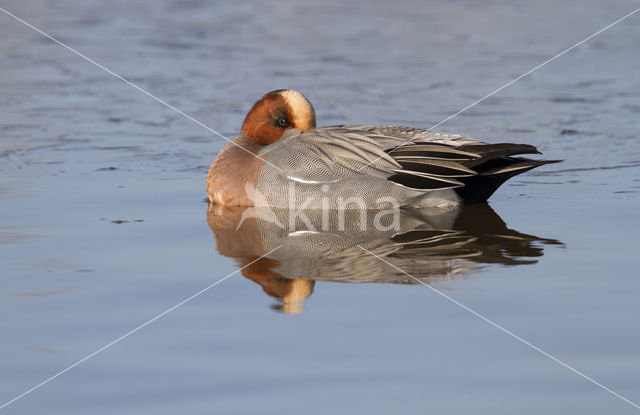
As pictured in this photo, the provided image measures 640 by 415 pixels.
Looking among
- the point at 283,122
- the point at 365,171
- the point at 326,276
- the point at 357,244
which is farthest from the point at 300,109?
the point at 326,276

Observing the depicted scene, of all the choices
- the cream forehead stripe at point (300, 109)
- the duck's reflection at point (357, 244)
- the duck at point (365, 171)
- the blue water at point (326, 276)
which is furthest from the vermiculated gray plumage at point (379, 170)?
the blue water at point (326, 276)

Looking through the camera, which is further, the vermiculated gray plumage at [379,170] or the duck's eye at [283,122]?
the duck's eye at [283,122]

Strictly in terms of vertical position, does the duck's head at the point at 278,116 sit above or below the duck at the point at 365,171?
above

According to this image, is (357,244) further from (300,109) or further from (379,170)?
(300,109)

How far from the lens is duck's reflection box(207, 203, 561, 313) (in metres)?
5.75

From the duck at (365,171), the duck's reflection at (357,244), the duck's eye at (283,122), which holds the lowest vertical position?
the duck's reflection at (357,244)

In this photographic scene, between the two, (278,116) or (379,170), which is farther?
(278,116)

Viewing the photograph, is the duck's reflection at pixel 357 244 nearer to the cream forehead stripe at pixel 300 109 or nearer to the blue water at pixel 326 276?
the blue water at pixel 326 276

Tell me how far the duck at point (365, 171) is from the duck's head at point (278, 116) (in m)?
0.21

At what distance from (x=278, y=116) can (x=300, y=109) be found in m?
0.22

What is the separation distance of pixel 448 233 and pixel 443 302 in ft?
6.02

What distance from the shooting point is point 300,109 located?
26.6 feet

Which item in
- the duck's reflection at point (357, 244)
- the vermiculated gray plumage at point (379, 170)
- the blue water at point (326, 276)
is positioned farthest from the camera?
the vermiculated gray plumage at point (379, 170)

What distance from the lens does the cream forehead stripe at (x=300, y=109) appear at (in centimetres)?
812
